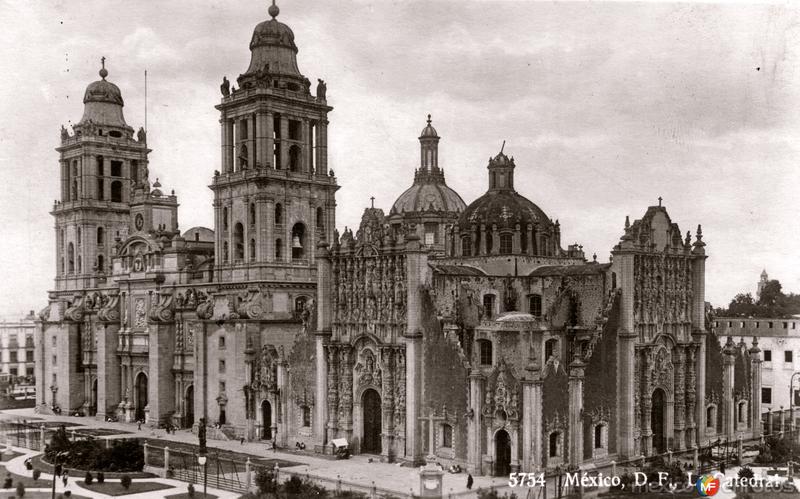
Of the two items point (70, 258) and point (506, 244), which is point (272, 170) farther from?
point (70, 258)

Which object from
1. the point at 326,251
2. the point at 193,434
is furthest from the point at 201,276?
the point at 326,251

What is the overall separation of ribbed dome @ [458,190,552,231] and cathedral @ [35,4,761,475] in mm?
145

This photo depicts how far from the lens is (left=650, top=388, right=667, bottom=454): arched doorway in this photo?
184 ft

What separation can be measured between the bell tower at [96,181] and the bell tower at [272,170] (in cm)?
1751

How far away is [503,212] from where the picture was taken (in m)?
59.9

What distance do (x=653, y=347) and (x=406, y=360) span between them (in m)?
15.3

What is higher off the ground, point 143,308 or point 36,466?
point 143,308

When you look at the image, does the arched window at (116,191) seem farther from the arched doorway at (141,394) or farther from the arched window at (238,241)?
the arched window at (238,241)

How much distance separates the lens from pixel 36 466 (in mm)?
53844

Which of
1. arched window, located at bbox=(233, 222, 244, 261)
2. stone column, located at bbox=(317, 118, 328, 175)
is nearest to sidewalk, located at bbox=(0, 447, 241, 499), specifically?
arched window, located at bbox=(233, 222, 244, 261)

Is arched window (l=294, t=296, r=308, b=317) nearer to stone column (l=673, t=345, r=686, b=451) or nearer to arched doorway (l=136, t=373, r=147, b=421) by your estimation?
arched doorway (l=136, t=373, r=147, b=421)

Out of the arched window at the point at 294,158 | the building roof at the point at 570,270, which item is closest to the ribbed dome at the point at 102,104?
the arched window at the point at 294,158

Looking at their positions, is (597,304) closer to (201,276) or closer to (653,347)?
(653,347)

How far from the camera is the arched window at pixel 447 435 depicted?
51.4 m
